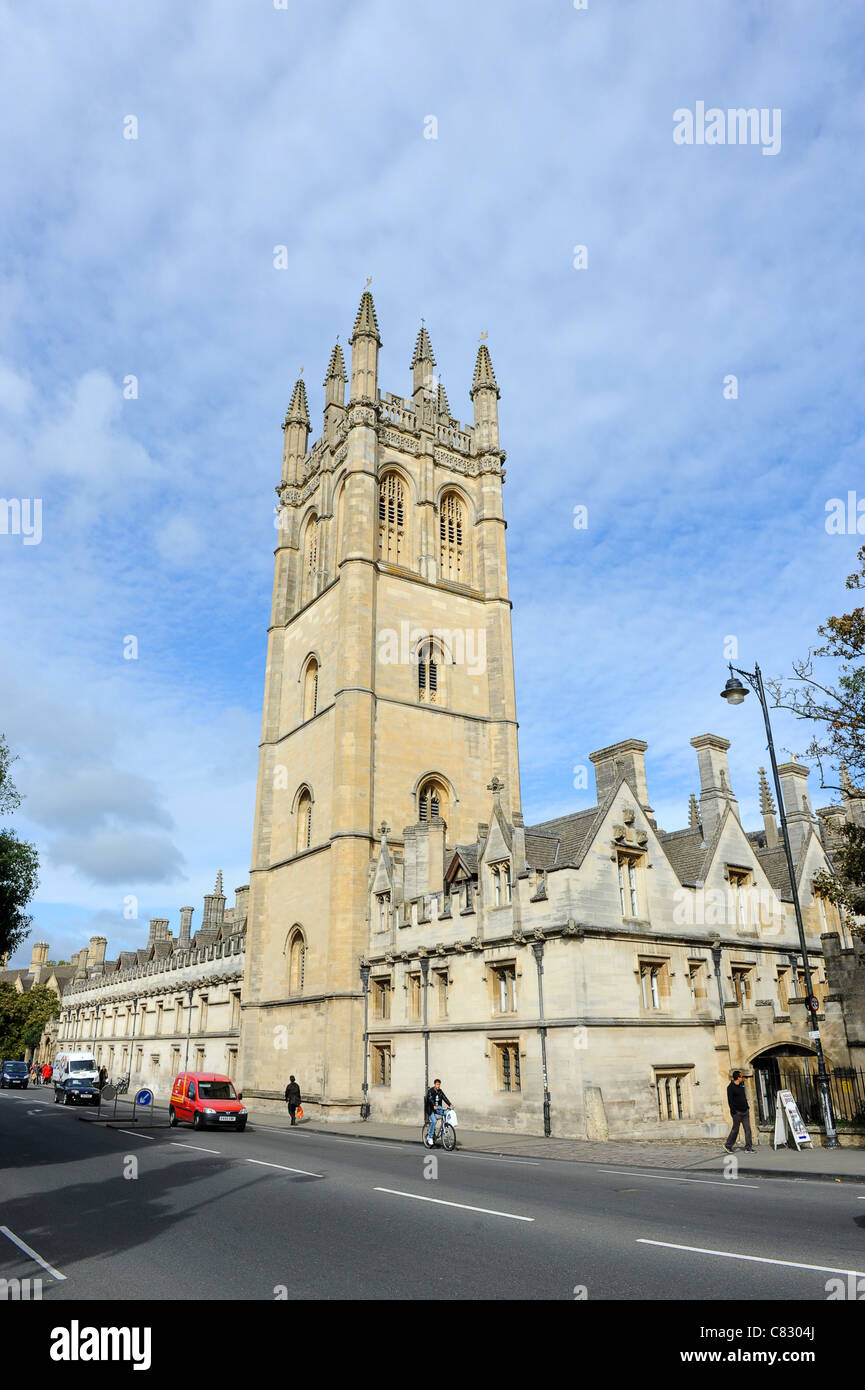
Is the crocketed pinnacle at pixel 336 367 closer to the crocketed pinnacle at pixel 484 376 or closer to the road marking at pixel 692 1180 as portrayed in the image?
the crocketed pinnacle at pixel 484 376

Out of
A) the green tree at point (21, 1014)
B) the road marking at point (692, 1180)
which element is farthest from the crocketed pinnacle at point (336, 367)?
the green tree at point (21, 1014)

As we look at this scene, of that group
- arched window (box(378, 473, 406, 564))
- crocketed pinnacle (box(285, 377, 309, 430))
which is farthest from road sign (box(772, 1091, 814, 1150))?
crocketed pinnacle (box(285, 377, 309, 430))

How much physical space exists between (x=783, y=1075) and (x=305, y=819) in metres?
23.3

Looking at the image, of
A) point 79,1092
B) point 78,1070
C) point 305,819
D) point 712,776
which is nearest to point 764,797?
point 712,776

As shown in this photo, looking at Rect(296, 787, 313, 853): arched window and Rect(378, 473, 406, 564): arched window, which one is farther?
Rect(378, 473, 406, 564): arched window

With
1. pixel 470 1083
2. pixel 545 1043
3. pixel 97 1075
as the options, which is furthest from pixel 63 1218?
pixel 97 1075

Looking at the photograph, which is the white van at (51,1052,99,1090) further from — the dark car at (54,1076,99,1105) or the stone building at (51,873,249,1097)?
the stone building at (51,873,249,1097)

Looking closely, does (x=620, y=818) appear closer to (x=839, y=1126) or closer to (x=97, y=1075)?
(x=839, y=1126)

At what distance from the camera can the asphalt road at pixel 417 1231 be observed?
7.62 metres

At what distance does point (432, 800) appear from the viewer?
1596 inches

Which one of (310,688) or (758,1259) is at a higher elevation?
(310,688)

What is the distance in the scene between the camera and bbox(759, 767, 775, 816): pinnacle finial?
38425mm

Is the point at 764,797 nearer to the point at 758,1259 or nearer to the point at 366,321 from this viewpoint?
the point at 366,321

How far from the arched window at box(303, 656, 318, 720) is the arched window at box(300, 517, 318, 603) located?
156 inches
